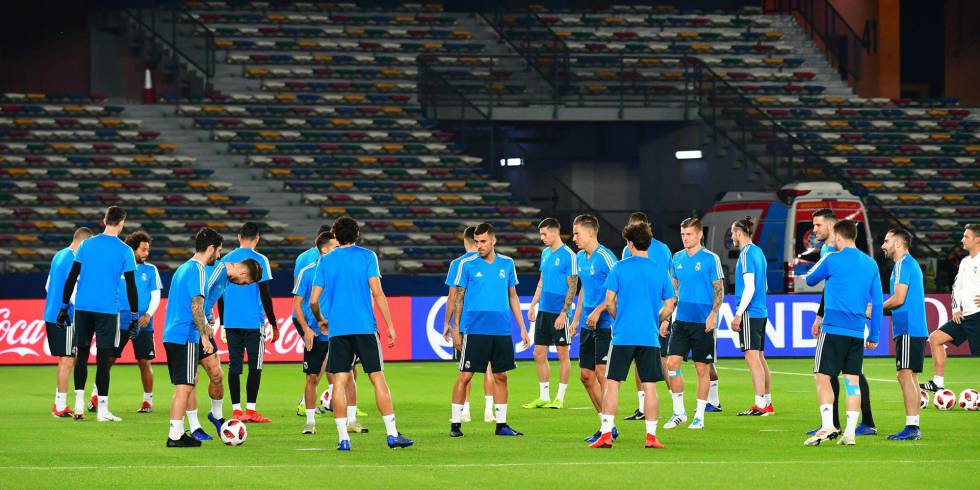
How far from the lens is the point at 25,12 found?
1657 inches

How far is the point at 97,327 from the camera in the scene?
17.0m

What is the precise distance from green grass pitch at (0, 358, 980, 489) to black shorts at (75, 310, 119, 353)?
89cm

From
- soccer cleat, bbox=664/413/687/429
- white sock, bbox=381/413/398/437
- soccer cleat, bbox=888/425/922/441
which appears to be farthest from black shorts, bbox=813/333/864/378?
white sock, bbox=381/413/398/437

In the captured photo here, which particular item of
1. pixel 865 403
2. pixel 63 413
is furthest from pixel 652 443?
pixel 63 413

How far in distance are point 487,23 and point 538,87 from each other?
374cm

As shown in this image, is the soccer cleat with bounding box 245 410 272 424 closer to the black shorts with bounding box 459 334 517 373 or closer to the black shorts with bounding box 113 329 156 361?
the black shorts with bounding box 113 329 156 361

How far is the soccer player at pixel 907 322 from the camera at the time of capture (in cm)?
1508

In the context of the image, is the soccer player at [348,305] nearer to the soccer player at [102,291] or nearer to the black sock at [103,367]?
the soccer player at [102,291]

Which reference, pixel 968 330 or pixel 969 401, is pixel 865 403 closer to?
pixel 968 330

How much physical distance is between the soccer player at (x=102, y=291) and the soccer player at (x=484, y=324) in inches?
144

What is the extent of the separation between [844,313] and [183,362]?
19.3 feet

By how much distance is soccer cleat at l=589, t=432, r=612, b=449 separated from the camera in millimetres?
14086

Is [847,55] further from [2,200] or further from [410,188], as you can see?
[2,200]

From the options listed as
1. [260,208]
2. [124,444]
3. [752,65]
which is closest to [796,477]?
[124,444]
